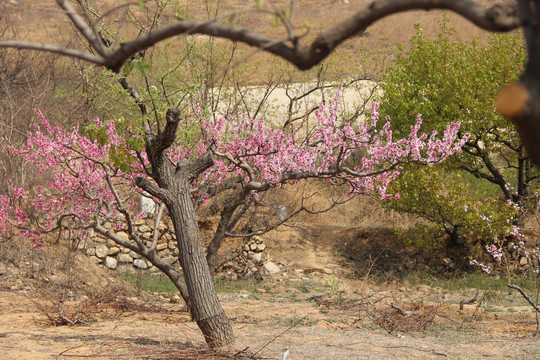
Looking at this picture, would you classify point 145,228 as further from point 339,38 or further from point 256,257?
point 339,38

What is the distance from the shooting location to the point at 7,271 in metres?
11.2

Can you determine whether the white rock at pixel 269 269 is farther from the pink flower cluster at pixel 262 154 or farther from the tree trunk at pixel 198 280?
the tree trunk at pixel 198 280

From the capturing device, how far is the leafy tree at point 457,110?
13.3 m

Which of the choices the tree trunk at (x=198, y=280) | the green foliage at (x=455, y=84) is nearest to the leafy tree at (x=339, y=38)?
the tree trunk at (x=198, y=280)

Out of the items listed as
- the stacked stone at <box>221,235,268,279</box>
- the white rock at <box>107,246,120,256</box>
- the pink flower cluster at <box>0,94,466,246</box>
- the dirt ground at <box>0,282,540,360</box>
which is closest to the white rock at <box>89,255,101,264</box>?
the white rock at <box>107,246,120,256</box>

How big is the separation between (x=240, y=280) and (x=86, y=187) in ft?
19.4

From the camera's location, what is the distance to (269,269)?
14594 millimetres

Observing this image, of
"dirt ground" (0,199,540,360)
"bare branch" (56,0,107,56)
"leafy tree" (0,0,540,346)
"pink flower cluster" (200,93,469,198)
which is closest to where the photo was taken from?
"leafy tree" (0,0,540,346)

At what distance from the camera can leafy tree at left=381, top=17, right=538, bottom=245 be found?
13.3m

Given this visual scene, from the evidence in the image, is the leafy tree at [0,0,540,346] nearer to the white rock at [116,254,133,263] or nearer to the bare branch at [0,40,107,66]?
the bare branch at [0,40,107,66]

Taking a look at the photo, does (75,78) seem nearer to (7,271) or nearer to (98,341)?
(7,271)

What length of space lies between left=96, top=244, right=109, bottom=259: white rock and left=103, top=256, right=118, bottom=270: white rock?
124 mm

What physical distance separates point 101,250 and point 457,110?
9.18 meters

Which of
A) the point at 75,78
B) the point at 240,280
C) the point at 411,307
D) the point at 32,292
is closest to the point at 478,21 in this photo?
the point at 411,307
